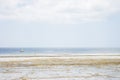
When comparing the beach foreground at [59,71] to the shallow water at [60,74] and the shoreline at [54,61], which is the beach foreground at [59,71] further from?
the shoreline at [54,61]

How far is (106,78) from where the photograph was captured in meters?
19.4

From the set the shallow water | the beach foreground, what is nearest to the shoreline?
the beach foreground

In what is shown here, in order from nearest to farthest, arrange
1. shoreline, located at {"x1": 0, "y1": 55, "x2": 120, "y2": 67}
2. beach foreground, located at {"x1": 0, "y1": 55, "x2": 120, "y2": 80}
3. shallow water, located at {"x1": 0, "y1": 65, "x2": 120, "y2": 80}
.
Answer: shallow water, located at {"x1": 0, "y1": 65, "x2": 120, "y2": 80} → beach foreground, located at {"x1": 0, "y1": 55, "x2": 120, "y2": 80} → shoreline, located at {"x1": 0, "y1": 55, "x2": 120, "y2": 67}

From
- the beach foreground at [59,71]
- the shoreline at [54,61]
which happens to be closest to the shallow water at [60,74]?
the beach foreground at [59,71]

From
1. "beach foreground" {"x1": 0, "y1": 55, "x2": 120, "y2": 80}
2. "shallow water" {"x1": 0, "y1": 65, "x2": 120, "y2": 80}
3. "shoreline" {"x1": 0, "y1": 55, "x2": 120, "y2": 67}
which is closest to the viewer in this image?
"shallow water" {"x1": 0, "y1": 65, "x2": 120, "y2": 80}

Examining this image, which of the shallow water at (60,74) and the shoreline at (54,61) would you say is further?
the shoreline at (54,61)

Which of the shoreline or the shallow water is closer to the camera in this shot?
the shallow water

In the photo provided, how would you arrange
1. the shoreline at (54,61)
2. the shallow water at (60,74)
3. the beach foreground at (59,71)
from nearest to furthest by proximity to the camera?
1. the shallow water at (60,74)
2. the beach foreground at (59,71)
3. the shoreline at (54,61)

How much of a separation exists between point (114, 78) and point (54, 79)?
4.74 metres

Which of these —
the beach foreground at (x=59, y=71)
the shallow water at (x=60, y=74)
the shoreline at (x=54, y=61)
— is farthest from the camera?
the shoreline at (x=54, y=61)

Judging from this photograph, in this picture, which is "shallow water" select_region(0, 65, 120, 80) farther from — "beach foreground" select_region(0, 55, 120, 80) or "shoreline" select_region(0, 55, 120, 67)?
"shoreline" select_region(0, 55, 120, 67)

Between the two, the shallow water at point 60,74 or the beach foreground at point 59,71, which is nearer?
the shallow water at point 60,74

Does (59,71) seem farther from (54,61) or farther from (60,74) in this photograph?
(54,61)

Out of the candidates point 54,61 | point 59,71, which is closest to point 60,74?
point 59,71
